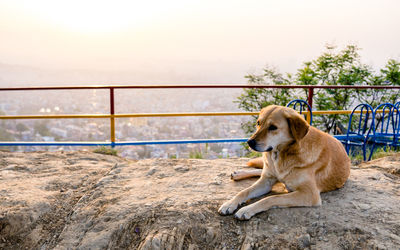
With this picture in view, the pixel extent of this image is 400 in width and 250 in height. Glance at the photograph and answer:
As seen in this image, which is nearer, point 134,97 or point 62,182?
point 62,182

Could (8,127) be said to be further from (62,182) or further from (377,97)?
(377,97)

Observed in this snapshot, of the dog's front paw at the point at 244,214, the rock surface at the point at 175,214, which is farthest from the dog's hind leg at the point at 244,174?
the dog's front paw at the point at 244,214

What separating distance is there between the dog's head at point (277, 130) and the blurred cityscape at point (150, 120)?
339 cm

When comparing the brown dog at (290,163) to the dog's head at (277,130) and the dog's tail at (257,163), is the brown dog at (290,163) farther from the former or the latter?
the dog's tail at (257,163)

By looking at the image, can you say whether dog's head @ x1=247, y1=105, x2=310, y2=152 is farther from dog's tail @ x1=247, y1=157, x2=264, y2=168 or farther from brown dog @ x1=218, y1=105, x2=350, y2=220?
dog's tail @ x1=247, y1=157, x2=264, y2=168

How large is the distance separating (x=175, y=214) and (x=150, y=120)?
5852mm

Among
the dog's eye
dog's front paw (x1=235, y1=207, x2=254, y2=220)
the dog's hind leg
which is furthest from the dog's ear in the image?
the dog's hind leg

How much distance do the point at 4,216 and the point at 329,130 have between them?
11838 millimetres

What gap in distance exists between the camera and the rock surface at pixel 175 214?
104 inches

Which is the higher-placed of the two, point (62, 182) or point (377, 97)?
point (377, 97)

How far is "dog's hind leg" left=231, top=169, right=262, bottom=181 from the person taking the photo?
3.68 m

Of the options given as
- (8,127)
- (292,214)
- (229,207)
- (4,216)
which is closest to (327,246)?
(292,214)

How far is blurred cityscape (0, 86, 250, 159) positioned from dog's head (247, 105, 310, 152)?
3.39m

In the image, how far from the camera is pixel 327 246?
2512mm
